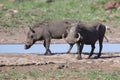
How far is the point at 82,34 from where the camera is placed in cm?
1516

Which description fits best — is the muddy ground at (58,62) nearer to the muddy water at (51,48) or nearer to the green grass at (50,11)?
the muddy water at (51,48)

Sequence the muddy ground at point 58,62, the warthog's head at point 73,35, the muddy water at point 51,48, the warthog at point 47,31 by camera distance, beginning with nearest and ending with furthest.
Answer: the muddy ground at point 58,62 < the warthog's head at point 73,35 < the warthog at point 47,31 < the muddy water at point 51,48

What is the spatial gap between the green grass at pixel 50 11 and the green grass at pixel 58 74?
492 inches

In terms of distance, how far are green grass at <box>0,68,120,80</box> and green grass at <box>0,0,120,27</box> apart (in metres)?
12.5

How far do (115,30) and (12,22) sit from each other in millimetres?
5055

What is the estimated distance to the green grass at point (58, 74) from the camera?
11.2 m

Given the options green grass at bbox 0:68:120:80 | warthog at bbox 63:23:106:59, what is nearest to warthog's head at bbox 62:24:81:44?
warthog at bbox 63:23:106:59

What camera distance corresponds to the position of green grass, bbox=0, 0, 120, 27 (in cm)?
2553

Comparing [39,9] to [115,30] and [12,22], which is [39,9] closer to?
[12,22]

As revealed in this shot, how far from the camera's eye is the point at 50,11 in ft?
90.1

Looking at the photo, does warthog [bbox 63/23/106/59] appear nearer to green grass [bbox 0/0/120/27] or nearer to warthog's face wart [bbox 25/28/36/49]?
warthog's face wart [bbox 25/28/36/49]

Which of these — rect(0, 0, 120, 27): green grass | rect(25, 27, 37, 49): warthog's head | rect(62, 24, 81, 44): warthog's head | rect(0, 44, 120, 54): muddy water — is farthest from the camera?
rect(0, 0, 120, 27): green grass

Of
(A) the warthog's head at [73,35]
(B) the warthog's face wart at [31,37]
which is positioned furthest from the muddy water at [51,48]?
(A) the warthog's head at [73,35]

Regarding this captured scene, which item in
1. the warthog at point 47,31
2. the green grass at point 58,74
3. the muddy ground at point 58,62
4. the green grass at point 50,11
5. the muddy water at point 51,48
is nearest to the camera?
the green grass at point 58,74
